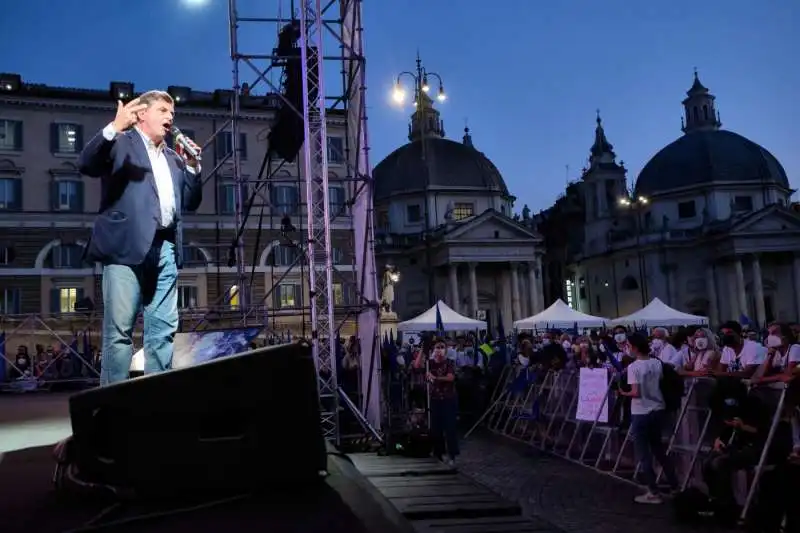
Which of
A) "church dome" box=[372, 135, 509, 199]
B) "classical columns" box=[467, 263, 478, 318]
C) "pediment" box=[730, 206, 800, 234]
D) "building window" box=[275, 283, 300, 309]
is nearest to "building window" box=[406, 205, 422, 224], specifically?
"church dome" box=[372, 135, 509, 199]

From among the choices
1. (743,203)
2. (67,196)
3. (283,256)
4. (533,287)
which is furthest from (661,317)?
(743,203)

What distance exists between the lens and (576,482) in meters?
11.5

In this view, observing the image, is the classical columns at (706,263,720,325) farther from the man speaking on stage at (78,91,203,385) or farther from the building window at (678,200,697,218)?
the man speaking on stage at (78,91,203,385)

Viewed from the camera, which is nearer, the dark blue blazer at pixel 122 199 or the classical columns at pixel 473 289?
the dark blue blazer at pixel 122 199

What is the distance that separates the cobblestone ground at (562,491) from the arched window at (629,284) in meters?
60.9

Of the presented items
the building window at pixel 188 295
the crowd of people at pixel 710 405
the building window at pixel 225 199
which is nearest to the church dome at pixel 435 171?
the building window at pixel 225 199

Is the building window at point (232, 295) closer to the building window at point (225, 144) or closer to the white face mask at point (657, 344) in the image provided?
the white face mask at point (657, 344)

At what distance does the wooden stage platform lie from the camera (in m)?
3.86

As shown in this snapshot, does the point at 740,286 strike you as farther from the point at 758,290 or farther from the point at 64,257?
the point at 64,257

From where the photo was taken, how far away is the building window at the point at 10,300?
1732 inches

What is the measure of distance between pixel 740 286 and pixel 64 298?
56.5 metres

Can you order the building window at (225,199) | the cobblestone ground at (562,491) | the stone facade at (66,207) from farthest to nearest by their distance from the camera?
the building window at (225,199)
the stone facade at (66,207)
the cobblestone ground at (562,491)

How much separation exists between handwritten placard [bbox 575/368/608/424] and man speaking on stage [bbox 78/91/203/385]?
10345 millimetres

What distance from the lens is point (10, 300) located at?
4416cm
